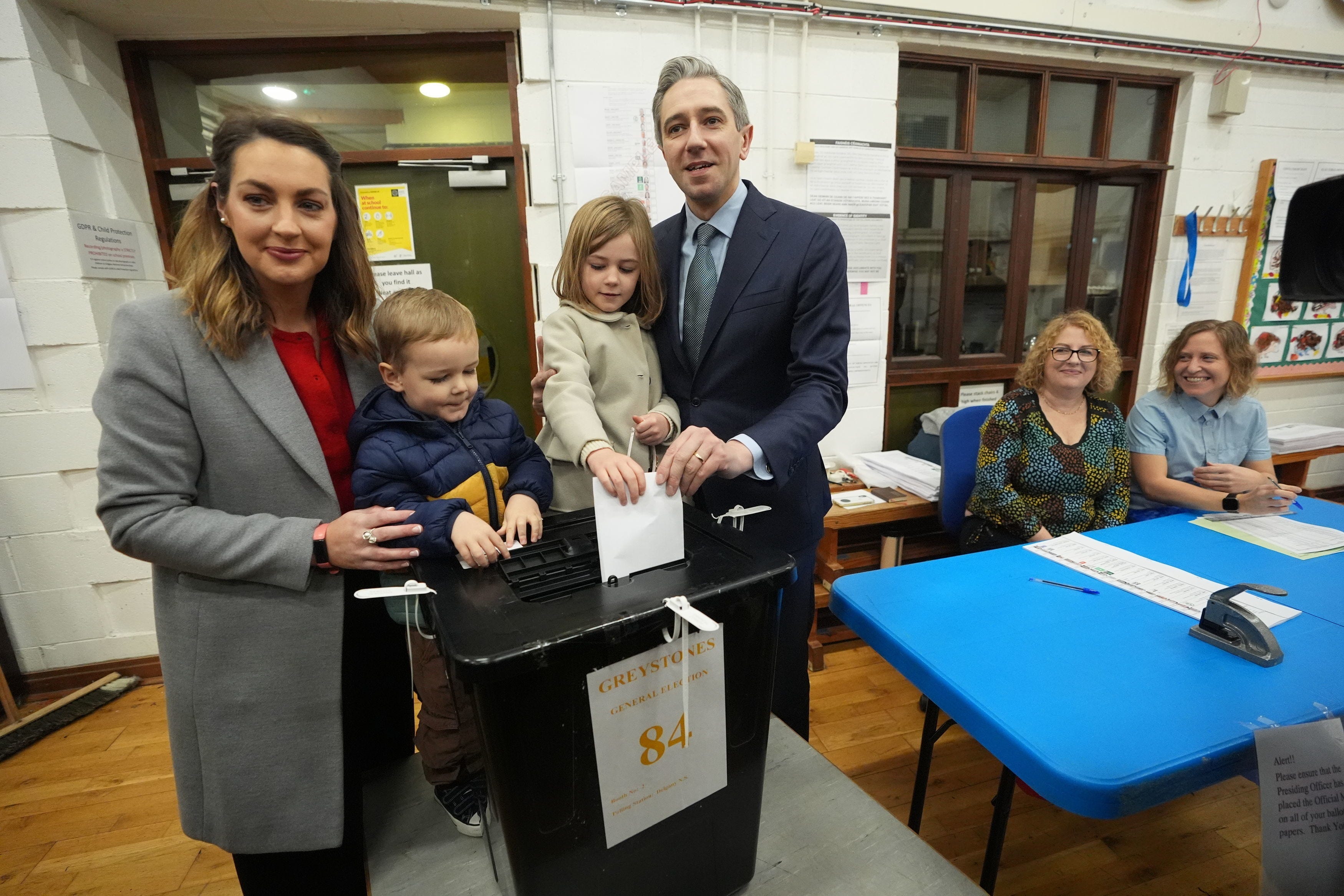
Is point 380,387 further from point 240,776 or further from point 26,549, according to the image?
point 26,549

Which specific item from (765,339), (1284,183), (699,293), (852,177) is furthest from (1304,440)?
(699,293)

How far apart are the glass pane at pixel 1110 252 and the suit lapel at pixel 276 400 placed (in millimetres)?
3598

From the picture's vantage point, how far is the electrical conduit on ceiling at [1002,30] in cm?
221

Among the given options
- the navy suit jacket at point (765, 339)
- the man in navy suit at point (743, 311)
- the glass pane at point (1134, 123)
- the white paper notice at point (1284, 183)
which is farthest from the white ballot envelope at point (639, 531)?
the white paper notice at point (1284, 183)

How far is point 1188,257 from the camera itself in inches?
119

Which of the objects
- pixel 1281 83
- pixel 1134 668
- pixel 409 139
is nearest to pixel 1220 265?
pixel 1281 83

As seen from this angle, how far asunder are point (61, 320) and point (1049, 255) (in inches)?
164

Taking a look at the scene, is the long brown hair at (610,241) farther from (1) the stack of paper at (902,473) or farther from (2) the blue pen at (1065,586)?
(1) the stack of paper at (902,473)

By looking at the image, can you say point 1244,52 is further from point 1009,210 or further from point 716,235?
point 716,235

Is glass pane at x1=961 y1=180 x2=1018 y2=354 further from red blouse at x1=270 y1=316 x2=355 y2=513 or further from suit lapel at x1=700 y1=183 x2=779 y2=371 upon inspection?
red blouse at x1=270 y1=316 x2=355 y2=513

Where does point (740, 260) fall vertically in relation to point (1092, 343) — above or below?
above

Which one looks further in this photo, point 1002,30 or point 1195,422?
point 1002,30

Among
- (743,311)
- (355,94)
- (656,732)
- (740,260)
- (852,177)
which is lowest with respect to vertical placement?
(656,732)

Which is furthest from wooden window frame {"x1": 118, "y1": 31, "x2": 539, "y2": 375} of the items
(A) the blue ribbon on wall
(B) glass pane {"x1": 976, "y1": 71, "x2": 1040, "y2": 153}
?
(A) the blue ribbon on wall
